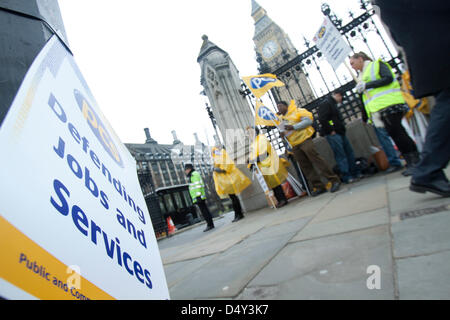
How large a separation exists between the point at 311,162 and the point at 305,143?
1.42ft

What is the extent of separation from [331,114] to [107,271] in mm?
4952

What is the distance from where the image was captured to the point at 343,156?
480 cm

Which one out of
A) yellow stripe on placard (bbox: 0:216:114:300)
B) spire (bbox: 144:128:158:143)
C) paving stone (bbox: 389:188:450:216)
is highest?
spire (bbox: 144:128:158:143)

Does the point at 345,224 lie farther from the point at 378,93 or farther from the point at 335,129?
the point at 335,129

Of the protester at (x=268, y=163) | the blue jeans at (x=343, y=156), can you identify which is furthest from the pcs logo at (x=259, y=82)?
the blue jeans at (x=343, y=156)

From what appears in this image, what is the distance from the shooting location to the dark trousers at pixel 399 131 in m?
3.60

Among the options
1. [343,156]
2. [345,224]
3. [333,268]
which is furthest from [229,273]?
[343,156]

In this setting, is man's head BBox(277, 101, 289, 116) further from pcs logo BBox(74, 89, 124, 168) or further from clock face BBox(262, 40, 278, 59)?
clock face BBox(262, 40, 278, 59)

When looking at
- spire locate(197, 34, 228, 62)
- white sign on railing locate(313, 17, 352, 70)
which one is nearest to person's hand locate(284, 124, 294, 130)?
white sign on railing locate(313, 17, 352, 70)

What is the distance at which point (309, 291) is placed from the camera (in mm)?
1189

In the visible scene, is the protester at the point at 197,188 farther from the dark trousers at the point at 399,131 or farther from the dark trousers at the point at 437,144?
the dark trousers at the point at 437,144

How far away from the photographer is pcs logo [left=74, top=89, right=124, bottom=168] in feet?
2.26

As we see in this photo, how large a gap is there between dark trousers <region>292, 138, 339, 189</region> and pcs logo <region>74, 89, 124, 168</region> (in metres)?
4.32
